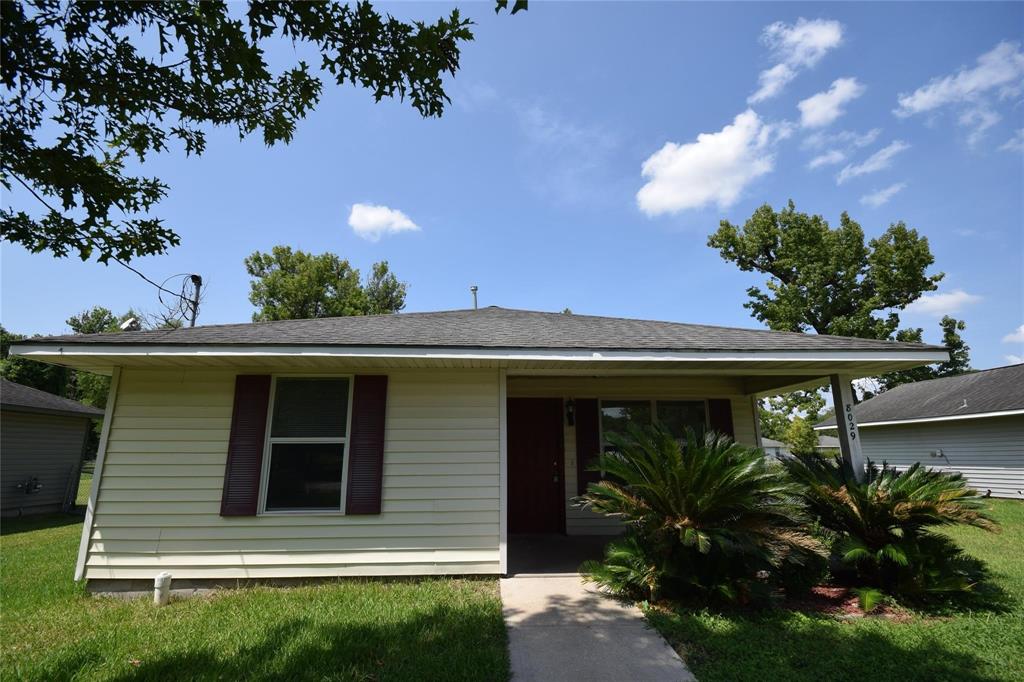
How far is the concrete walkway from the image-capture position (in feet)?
10.2

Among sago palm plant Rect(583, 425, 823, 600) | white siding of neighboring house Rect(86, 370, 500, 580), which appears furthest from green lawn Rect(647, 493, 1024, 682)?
white siding of neighboring house Rect(86, 370, 500, 580)

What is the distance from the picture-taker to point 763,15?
6.24 meters

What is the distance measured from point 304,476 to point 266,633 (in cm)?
176

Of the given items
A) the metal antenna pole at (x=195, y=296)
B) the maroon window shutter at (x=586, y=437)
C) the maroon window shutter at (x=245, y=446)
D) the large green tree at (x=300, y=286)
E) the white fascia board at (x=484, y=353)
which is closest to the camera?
the white fascia board at (x=484, y=353)

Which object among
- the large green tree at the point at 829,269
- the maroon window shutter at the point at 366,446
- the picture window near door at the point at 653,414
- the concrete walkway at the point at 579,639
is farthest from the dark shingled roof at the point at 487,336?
the large green tree at the point at 829,269

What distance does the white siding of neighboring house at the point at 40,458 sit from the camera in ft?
35.4

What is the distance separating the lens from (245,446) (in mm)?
5152

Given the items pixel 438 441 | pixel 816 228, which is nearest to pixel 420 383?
pixel 438 441

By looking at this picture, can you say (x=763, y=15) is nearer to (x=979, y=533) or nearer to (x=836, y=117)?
(x=836, y=117)

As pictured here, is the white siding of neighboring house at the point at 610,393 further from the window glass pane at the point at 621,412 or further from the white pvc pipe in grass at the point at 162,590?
the white pvc pipe in grass at the point at 162,590

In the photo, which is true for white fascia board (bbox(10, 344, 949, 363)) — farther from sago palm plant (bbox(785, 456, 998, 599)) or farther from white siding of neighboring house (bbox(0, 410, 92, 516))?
white siding of neighboring house (bbox(0, 410, 92, 516))

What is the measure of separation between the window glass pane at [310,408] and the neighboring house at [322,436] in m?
0.02

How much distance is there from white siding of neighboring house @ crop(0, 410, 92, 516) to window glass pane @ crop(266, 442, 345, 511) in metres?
10.7

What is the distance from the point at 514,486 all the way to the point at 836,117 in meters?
9.49
